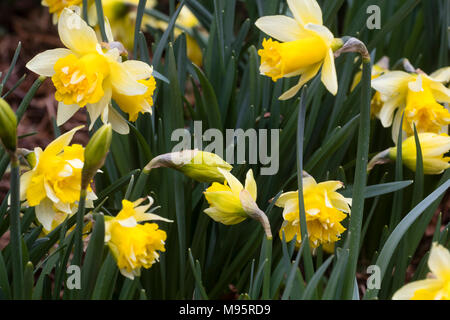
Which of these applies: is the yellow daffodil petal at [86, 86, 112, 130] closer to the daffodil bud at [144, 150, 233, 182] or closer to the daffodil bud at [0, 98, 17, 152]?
the daffodil bud at [144, 150, 233, 182]

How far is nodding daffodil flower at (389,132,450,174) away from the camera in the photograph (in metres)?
1.44

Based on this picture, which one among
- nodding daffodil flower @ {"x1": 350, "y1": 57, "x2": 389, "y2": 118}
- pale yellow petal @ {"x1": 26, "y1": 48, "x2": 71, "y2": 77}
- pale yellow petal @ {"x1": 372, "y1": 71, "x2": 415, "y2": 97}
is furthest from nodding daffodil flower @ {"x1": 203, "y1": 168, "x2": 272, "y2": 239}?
nodding daffodil flower @ {"x1": 350, "y1": 57, "x2": 389, "y2": 118}

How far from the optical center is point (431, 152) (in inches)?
56.8

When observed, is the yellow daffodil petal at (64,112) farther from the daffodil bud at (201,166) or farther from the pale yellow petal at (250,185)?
the pale yellow petal at (250,185)

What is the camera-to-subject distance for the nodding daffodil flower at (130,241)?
3.52 ft

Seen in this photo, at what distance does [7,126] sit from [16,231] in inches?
8.7

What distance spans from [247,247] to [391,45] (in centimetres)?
106

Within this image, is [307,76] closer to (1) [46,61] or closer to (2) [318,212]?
(2) [318,212]

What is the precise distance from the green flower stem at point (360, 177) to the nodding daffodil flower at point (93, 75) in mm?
436

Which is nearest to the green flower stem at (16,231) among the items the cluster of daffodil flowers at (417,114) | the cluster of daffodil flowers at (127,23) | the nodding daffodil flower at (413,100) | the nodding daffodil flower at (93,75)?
the nodding daffodil flower at (93,75)

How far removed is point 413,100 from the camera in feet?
5.16

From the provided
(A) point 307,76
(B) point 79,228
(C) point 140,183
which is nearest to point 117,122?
(C) point 140,183

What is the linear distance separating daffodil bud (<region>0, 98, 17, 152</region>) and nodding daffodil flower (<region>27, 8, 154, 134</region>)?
26 cm
